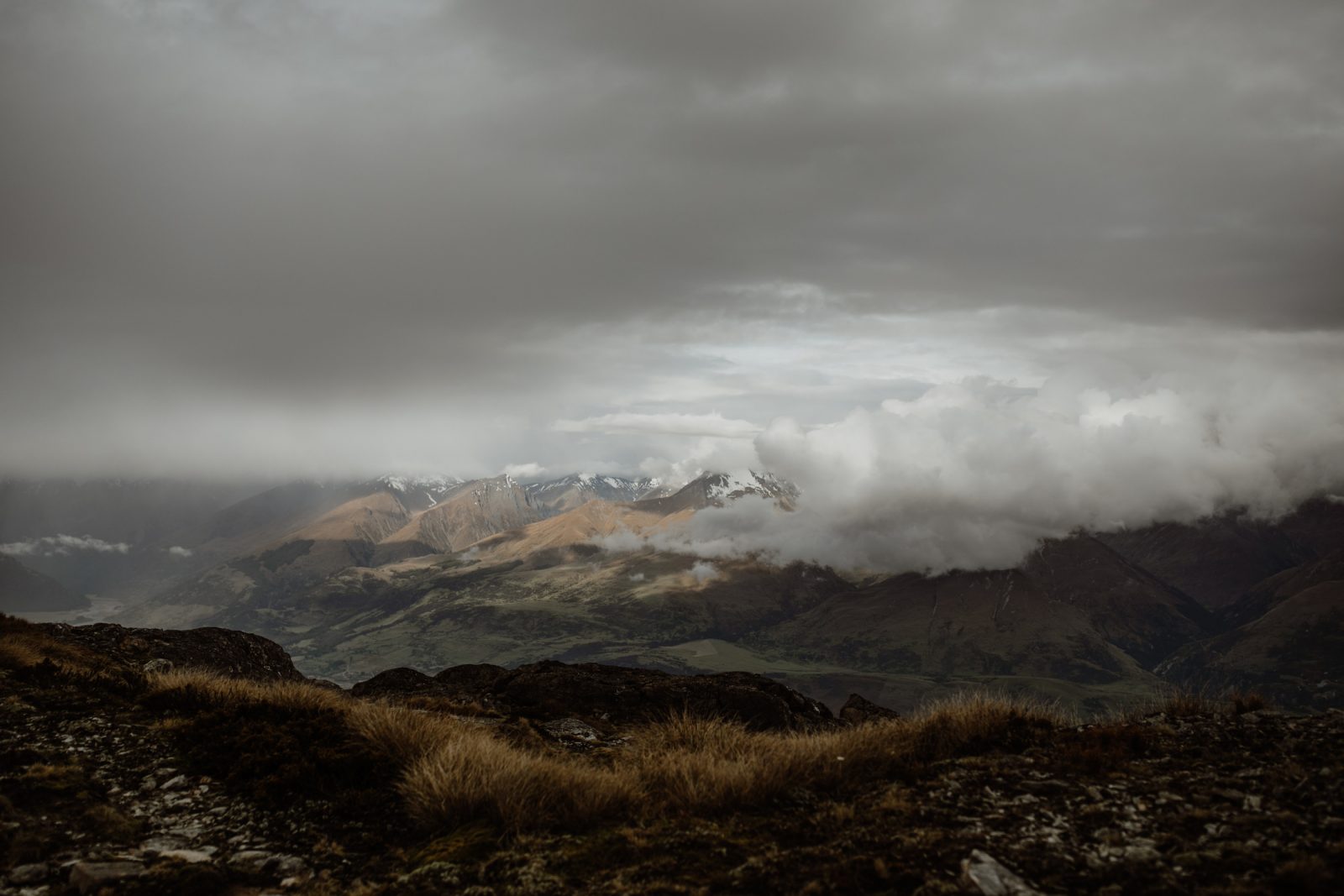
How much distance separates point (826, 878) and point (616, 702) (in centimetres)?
1564

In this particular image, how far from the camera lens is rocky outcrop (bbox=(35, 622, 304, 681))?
64.0 feet

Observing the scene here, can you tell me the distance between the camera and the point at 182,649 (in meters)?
21.2

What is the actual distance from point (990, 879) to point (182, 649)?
23097 millimetres

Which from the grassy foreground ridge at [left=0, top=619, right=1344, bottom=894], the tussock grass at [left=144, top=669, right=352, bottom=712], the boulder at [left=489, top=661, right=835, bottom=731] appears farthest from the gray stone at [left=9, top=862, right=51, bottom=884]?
the boulder at [left=489, top=661, right=835, bottom=731]

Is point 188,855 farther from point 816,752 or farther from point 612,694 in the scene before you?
point 612,694

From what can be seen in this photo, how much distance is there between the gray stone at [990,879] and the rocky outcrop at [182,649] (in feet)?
61.4

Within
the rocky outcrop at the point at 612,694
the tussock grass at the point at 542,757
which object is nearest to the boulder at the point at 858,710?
the rocky outcrop at the point at 612,694

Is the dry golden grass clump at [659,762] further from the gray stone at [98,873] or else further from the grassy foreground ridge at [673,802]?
the gray stone at [98,873]

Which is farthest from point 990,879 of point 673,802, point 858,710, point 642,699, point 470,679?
point 470,679

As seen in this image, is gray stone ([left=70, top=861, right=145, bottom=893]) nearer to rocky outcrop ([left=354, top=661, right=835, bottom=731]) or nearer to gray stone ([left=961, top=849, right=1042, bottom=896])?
gray stone ([left=961, top=849, right=1042, bottom=896])

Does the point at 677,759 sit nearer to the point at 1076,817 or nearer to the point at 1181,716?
the point at 1076,817

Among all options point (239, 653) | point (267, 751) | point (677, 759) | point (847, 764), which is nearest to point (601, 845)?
point (677, 759)

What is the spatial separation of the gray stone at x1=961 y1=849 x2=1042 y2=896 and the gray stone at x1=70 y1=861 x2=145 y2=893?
897cm

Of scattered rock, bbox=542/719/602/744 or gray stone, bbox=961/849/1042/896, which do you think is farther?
scattered rock, bbox=542/719/602/744
